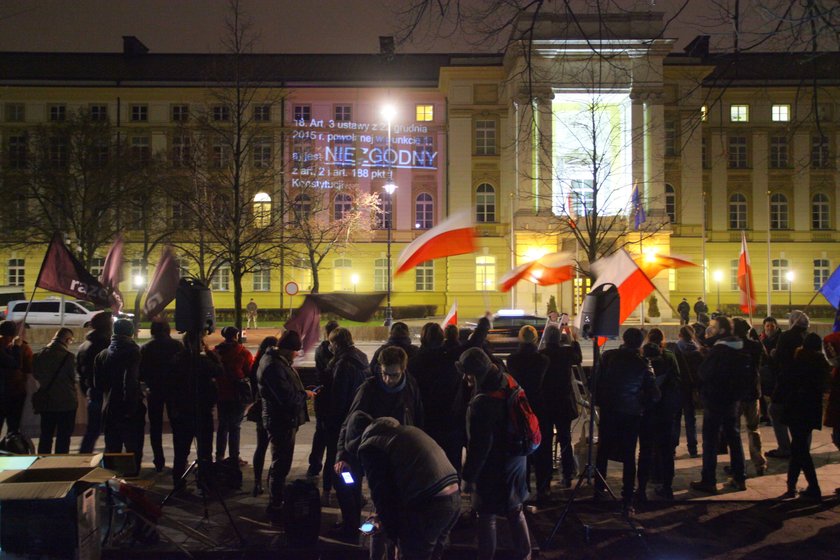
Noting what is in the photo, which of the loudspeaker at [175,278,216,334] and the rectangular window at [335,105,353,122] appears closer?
the loudspeaker at [175,278,216,334]

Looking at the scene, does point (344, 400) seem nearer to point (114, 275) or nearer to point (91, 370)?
point (91, 370)

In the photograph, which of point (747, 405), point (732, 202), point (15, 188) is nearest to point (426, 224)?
point (732, 202)

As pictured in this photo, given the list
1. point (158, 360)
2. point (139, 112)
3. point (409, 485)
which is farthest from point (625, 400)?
point (139, 112)

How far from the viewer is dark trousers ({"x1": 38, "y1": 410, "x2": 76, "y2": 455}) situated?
9531 millimetres

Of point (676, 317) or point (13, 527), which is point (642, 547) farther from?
point (676, 317)

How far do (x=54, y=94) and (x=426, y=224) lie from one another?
27.7 meters

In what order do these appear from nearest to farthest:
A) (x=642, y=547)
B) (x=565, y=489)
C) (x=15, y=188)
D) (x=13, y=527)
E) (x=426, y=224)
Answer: (x=13, y=527), (x=642, y=547), (x=565, y=489), (x=15, y=188), (x=426, y=224)

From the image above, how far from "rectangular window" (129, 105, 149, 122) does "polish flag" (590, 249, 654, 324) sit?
48.7 meters

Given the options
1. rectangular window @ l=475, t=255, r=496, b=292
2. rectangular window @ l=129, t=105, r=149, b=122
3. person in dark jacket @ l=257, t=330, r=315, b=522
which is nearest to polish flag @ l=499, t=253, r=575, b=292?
person in dark jacket @ l=257, t=330, r=315, b=522

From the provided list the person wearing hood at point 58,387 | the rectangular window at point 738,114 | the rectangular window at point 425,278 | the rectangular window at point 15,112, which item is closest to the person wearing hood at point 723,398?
the person wearing hood at point 58,387

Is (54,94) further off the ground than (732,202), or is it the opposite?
(54,94)

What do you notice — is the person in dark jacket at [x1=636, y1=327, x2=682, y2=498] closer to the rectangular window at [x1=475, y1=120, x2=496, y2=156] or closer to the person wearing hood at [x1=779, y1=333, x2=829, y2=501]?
the person wearing hood at [x1=779, y1=333, x2=829, y2=501]

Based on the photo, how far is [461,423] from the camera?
8.02 metres

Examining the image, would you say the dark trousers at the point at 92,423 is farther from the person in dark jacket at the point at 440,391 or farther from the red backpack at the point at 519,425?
the red backpack at the point at 519,425
